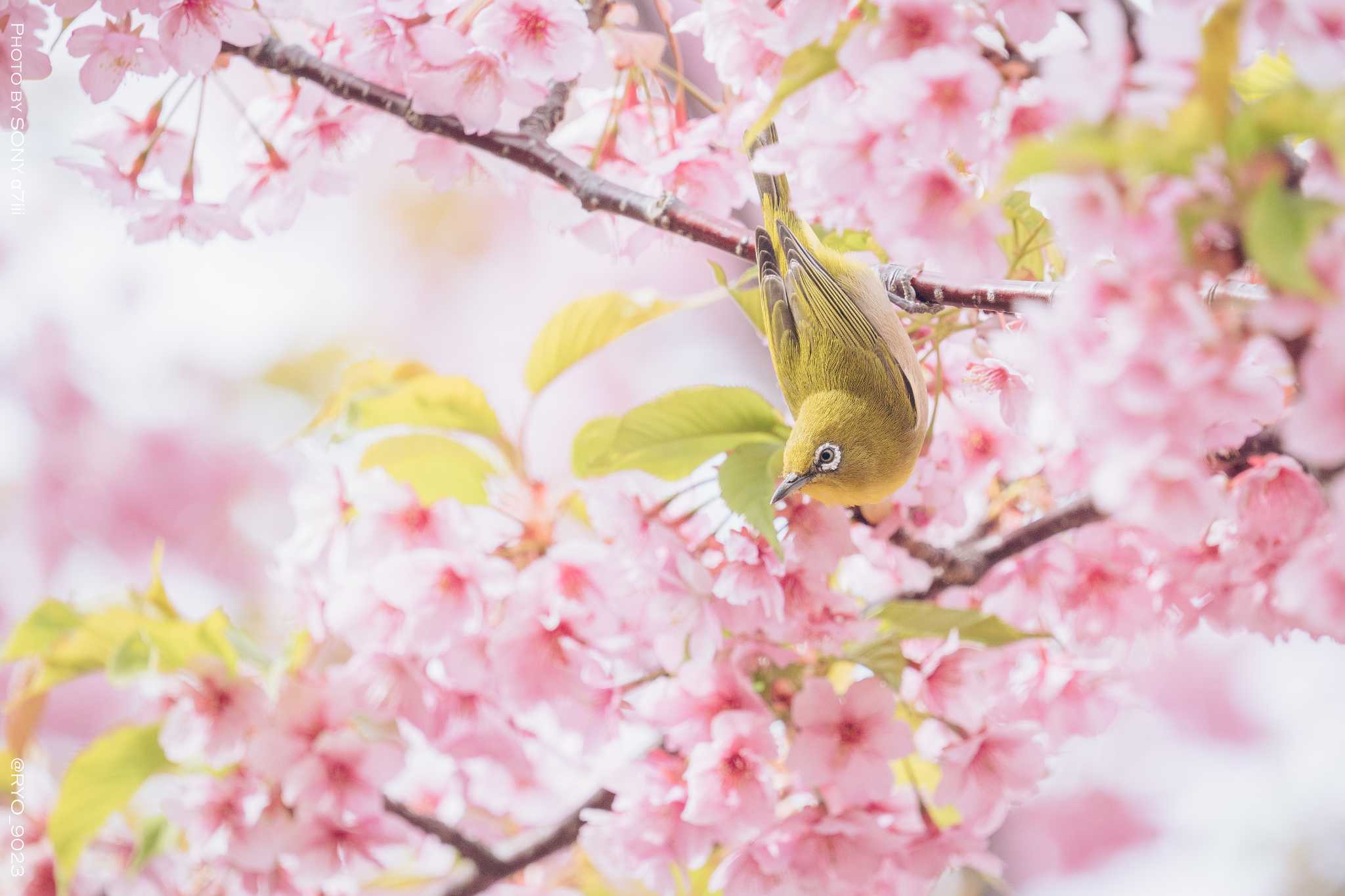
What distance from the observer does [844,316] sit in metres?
1.20

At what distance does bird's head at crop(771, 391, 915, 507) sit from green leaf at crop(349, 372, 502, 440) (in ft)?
1.43

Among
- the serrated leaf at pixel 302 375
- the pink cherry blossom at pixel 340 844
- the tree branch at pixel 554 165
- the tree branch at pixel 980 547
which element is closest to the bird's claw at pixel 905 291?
the tree branch at pixel 554 165

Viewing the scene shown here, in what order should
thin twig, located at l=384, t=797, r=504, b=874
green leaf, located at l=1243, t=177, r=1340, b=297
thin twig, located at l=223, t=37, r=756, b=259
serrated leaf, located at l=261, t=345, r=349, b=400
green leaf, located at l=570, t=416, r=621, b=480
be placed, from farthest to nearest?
serrated leaf, located at l=261, t=345, r=349, b=400
thin twig, located at l=384, t=797, r=504, b=874
green leaf, located at l=570, t=416, r=621, b=480
thin twig, located at l=223, t=37, r=756, b=259
green leaf, located at l=1243, t=177, r=1340, b=297

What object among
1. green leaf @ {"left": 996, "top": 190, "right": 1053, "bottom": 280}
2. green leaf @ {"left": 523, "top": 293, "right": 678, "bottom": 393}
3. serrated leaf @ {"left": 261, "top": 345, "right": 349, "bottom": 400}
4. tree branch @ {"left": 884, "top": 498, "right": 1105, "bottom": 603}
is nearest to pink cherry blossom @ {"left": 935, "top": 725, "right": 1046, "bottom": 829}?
tree branch @ {"left": 884, "top": 498, "right": 1105, "bottom": 603}

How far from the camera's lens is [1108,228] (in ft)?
1.71

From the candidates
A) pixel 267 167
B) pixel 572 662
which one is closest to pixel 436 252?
pixel 267 167

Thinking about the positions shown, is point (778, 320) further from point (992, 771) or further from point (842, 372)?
point (992, 771)

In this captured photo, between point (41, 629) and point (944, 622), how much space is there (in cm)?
117

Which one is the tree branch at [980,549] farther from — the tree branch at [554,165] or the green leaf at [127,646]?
the green leaf at [127,646]

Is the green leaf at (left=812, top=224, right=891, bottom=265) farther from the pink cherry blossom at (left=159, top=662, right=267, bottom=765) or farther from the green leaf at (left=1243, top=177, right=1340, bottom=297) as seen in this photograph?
the pink cherry blossom at (left=159, top=662, right=267, bottom=765)

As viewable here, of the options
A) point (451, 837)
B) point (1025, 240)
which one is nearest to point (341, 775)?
A: point (451, 837)

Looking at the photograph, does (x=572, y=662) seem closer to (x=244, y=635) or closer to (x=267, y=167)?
(x=244, y=635)

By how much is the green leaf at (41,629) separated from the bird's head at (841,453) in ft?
3.21

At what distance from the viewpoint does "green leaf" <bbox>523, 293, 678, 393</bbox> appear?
1.34 meters
